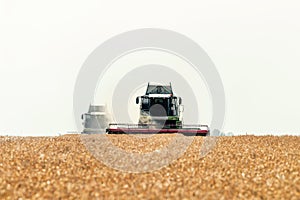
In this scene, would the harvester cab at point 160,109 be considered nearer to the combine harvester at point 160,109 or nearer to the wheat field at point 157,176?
the combine harvester at point 160,109

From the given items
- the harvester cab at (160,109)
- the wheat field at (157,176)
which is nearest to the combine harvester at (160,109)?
the harvester cab at (160,109)

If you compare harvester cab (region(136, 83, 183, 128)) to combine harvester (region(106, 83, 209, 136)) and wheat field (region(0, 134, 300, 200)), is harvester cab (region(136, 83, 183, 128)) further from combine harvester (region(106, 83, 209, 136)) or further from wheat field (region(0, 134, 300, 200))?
wheat field (region(0, 134, 300, 200))

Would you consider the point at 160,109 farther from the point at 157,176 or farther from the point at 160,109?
the point at 157,176

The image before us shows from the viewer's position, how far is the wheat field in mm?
9844

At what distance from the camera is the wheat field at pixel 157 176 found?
984 centimetres

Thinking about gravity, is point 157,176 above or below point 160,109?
below

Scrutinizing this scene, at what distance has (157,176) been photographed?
11.6 m

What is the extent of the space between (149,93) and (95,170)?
17.2 m

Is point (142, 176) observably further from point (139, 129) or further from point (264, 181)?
point (139, 129)

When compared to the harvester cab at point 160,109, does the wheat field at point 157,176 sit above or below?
below

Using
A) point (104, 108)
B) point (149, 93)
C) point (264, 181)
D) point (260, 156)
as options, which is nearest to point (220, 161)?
point (260, 156)

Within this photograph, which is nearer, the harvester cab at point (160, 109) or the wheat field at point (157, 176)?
the wheat field at point (157, 176)

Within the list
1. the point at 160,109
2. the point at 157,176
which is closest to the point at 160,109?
the point at 160,109

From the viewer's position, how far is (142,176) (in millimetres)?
11516
